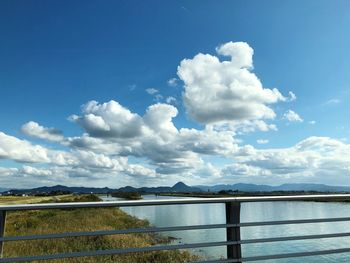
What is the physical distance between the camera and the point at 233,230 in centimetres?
446

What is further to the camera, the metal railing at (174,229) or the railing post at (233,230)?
A: the railing post at (233,230)

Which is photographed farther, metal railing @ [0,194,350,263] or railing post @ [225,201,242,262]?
railing post @ [225,201,242,262]

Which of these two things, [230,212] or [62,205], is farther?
[230,212]

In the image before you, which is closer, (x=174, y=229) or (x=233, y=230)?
(x=174, y=229)


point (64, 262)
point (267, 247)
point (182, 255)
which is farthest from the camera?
point (267, 247)

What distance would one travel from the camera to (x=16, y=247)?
11008mm

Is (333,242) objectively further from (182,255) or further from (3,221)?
(3,221)

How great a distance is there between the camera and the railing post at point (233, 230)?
4414 mm

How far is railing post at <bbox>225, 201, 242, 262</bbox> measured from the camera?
174 inches

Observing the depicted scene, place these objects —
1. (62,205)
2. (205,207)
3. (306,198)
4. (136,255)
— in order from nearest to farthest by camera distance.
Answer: (62,205) → (306,198) → (136,255) → (205,207)

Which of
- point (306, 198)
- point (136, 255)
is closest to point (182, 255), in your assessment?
point (136, 255)

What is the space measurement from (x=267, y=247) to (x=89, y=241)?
10.0m

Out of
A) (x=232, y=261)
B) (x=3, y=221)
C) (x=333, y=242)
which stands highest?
(x=3, y=221)

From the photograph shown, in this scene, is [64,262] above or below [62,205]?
below
